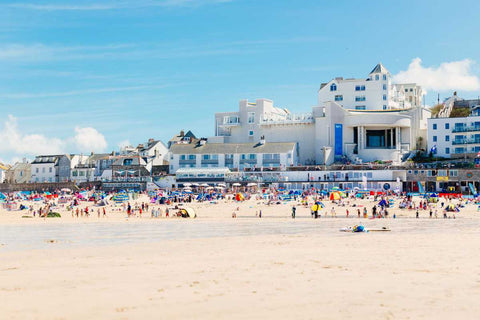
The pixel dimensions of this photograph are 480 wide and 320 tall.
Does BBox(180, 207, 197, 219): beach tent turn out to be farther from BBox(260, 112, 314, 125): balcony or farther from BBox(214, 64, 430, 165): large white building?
BBox(260, 112, 314, 125): balcony

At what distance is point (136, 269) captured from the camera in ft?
56.5

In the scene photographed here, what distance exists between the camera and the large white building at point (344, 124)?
7912 centimetres

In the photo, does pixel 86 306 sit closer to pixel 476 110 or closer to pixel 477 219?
pixel 477 219

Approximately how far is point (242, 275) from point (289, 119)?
72.0m

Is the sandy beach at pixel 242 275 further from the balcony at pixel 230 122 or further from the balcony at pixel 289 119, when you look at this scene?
the balcony at pixel 230 122

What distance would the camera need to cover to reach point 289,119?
8675cm

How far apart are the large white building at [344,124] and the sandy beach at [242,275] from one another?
49.8 m

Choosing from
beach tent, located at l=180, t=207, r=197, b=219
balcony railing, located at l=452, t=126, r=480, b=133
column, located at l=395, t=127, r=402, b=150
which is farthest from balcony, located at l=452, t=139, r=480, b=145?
beach tent, located at l=180, t=207, r=197, b=219

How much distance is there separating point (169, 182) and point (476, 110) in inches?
1797

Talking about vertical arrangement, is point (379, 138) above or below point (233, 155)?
above

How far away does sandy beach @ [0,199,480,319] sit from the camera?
11.9 meters

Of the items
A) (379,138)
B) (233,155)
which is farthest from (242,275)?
(379,138)

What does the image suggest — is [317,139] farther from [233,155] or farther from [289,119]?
[233,155]

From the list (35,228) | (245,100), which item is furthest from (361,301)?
(245,100)
